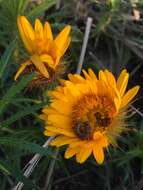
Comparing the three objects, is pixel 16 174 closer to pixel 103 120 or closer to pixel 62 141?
pixel 62 141

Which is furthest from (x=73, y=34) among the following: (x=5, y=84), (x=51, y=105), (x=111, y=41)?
(x=51, y=105)

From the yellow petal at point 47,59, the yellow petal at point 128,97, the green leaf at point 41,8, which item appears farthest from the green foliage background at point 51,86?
the yellow petal at point 128,97

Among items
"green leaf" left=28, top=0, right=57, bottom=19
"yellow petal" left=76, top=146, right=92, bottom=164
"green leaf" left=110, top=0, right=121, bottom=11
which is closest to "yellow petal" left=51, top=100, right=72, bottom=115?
"yellow petal" left=76, top=146, right=92, bottom=164

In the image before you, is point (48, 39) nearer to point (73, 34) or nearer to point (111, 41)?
point (73, 34)

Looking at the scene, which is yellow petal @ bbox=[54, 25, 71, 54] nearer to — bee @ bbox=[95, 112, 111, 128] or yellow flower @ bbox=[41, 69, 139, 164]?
yellow flower @ bbox=[41, 69, 139, 164]

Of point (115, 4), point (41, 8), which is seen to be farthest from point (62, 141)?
point (115, 4)

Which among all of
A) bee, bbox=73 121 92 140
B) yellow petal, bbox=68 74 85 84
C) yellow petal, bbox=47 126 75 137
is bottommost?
bee, bbox=73 121 92 140
